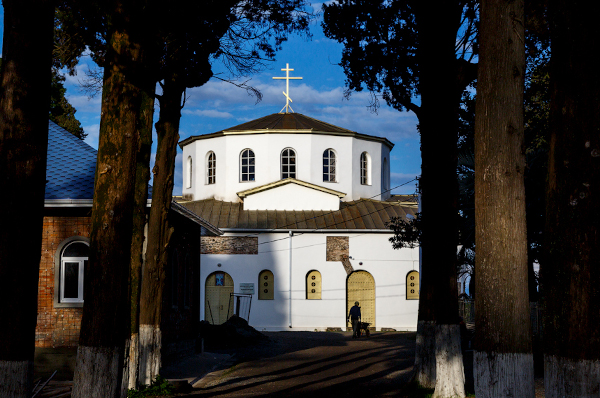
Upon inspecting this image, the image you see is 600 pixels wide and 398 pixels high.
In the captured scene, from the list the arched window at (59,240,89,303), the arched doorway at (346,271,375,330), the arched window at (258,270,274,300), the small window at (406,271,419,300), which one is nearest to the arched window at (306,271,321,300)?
the arched doorway at (346,271,375,330)

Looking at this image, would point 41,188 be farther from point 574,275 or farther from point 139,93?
point 574,275

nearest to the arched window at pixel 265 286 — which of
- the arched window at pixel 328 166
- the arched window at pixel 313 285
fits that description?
the arched window at pixel 313 285

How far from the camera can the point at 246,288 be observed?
118ft

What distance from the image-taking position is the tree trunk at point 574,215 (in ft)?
16.6

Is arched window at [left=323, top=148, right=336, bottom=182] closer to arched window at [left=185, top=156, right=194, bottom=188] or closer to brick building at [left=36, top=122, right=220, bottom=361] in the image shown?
arched window at [left=185, top=156, right=194, bottom=188]

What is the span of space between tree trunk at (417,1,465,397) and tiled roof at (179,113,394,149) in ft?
94.5

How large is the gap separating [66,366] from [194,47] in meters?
7.52

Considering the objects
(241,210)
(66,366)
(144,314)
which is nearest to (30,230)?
(144,314)

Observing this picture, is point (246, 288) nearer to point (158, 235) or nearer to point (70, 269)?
point (70, 269)

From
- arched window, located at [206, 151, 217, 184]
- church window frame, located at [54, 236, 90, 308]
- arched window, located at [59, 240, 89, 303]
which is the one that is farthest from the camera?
arched window, located at [206, 151, 217, 184]

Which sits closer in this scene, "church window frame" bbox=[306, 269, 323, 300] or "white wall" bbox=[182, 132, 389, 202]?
"church window frame" bbox=[306, 269, 323, 300]

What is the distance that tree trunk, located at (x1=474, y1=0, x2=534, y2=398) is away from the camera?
5965mm

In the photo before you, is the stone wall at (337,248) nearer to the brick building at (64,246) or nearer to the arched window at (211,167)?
the arched window at (211,167)

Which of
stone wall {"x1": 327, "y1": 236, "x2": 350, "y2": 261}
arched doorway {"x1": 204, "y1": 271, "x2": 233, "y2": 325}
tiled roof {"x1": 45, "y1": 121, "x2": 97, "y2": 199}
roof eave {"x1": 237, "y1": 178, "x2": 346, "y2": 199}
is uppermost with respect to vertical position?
roof eave {"x1": 237, "y1": 178, "x2": 346, "y2": 199}
